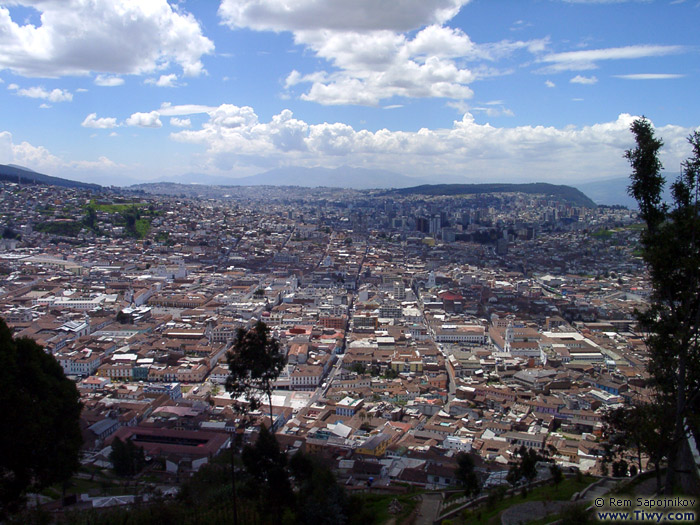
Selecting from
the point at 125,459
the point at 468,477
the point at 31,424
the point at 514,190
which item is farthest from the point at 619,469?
the point at 514,190

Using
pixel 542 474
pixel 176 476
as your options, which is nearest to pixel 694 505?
pixel 542 474

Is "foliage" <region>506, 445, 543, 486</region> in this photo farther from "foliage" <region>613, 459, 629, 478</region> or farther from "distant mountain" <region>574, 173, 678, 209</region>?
"distant mountain" <region>574, 173, 678, 209</region>

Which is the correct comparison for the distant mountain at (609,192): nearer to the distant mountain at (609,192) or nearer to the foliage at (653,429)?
the distant mountain at (609,192)

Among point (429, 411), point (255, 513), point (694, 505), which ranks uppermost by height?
point (694, 505)

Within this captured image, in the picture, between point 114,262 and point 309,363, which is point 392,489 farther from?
point 114,262

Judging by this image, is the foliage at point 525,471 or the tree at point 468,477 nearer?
the tree at point 468,477

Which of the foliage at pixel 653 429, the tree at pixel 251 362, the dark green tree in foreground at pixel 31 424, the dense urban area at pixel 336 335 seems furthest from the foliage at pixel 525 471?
the dark green tree in foreground at pixel 31 424
